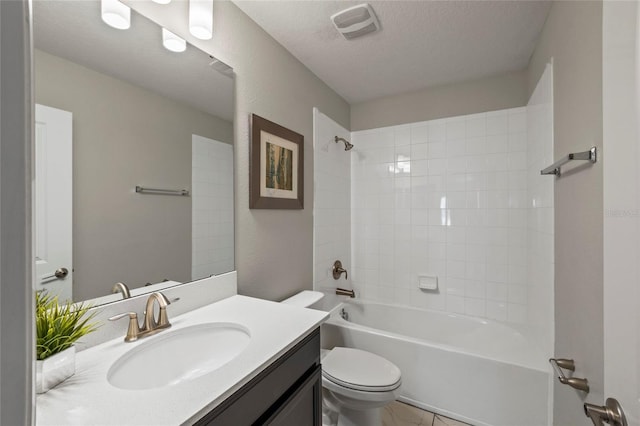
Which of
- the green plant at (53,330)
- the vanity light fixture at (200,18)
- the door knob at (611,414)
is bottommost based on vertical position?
the door knob at (611,414)

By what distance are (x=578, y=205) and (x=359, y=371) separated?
132 cm

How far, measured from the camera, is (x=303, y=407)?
100 cm

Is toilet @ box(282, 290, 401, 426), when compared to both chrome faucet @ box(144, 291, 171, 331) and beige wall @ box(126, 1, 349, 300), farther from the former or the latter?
chrome faucet @ box(144, 291, 171, 331)

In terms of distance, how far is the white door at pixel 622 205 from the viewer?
62 centimetres

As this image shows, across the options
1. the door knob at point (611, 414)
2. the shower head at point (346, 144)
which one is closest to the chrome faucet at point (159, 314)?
the door knob at point (611, 414)

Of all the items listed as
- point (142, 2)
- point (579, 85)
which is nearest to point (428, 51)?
point (579, 85)

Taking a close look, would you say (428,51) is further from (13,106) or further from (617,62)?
(13,106)

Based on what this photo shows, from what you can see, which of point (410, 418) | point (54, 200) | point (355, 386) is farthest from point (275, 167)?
point (410, 418)

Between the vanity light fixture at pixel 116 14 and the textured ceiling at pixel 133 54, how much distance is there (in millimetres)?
16

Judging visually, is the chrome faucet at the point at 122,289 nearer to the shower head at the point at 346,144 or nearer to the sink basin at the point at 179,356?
the sink basin at the point at 179,356

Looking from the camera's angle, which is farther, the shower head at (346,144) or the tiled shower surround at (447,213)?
the shower head at (346,144)

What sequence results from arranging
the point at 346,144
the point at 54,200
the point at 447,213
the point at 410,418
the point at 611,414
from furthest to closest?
1. the point at 346,144
2. the point at 447,213
3. the point at 410,418
4. the point at 54,200
5. the point at 611,414

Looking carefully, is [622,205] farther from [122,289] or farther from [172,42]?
[172,42]

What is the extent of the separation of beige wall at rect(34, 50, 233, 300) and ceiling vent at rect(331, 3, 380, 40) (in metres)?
0.99
